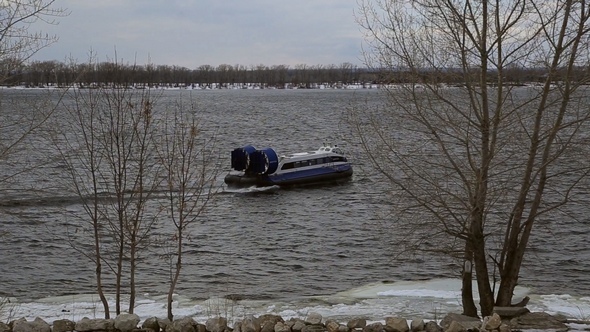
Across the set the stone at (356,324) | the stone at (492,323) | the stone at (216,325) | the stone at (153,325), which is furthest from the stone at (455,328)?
the stone at (153,325)

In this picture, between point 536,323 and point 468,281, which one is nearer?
point 536,323

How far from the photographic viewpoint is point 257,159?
1644 inches

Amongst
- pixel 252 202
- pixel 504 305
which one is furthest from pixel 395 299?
pixel 252 202

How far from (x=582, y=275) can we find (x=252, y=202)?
19.2 meters

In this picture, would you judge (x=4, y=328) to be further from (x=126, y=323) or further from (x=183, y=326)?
(x=183, y=326)

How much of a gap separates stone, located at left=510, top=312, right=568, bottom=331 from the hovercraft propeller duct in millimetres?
30481

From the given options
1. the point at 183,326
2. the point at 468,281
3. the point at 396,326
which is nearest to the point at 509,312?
the point at 468,281

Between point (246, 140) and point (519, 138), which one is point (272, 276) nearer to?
point (519, 138)

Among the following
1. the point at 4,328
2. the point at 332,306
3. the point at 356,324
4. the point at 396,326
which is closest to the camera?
the point at 4,328

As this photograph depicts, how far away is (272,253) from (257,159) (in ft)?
55.9

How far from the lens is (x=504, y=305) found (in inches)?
478

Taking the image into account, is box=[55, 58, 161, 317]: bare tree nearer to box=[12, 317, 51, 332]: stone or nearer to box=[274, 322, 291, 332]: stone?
box=[12, 317, 51, 332]: stone

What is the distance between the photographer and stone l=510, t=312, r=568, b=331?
10.7 meters

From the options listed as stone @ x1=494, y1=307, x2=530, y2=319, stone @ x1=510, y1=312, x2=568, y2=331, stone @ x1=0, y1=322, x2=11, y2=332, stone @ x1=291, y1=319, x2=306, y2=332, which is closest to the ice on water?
stone @ x1=494, y1=307, x2=530, y2=319
